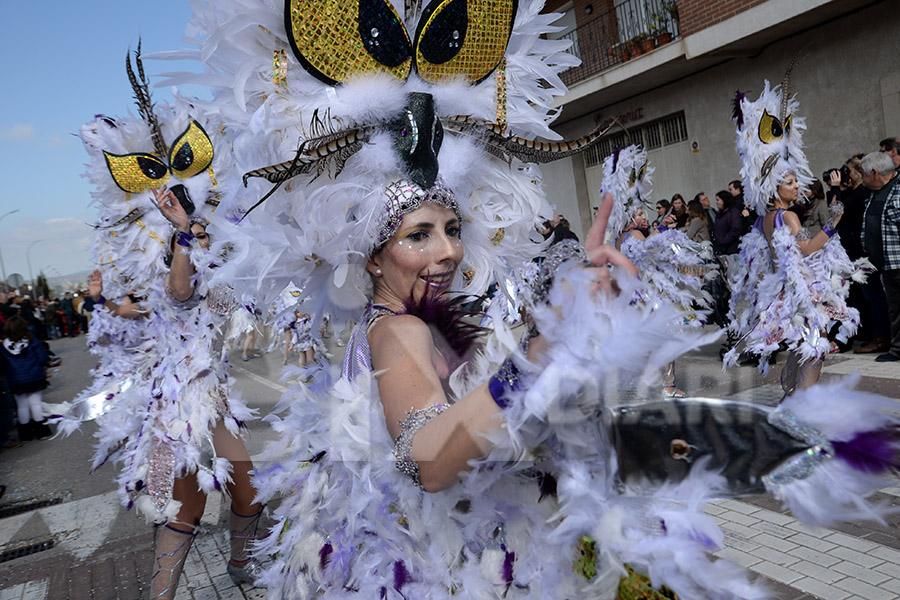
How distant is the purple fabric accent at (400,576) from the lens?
162cm

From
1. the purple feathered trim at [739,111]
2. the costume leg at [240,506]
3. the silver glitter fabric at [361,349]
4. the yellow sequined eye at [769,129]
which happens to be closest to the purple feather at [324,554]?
the silver glitter fabric at [361,349]

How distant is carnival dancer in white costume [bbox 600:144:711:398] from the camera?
688 cm

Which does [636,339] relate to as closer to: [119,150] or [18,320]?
[119,150]

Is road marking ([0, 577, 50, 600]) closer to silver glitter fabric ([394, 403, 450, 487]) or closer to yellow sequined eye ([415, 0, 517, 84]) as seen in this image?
silver glitter fabric ([394, 403, 450, 487])

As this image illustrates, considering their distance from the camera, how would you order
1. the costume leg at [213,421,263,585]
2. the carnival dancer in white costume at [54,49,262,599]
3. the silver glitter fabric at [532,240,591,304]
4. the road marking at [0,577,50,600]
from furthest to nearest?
the road marking at [0,577,50,600] → the costume leg at [213,421,263,585] → the carnival dancer in white costume at [54,49,262,599] → the silver glitter fabric at [532,240,591,304]

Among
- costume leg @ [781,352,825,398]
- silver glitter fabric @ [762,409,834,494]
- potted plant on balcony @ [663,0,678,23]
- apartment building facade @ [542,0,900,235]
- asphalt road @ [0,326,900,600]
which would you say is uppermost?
potted plant on balcony @ [663,0,678,23]

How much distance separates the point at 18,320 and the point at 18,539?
5.77 metres

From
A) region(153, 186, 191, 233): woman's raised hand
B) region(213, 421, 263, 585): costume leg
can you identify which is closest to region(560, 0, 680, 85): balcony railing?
region(153, 186, 191, 233): woman's raised hand

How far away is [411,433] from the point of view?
138 centimetres

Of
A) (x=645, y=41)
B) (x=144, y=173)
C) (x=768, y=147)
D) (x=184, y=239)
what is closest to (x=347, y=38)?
(x=184, y=239)

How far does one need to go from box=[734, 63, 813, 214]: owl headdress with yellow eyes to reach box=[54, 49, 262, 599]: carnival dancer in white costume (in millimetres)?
4374

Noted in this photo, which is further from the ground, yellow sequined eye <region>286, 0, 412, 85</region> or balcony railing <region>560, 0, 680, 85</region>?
balcony railing <region>560, 0, 680, 85</region>

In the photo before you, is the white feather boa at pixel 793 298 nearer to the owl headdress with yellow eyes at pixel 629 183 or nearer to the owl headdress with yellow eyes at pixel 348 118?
the owl headdress with yellow eyes at pixel 629 183

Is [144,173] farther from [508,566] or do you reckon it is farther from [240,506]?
[508,566]
